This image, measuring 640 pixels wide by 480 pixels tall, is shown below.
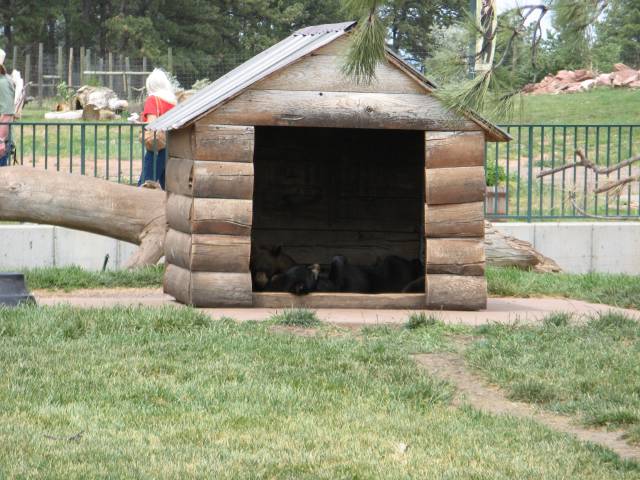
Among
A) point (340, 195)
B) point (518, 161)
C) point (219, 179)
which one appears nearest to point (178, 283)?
point (219, 179)

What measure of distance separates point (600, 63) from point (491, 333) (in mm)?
2194

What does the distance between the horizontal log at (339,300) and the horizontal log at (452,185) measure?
838 mm

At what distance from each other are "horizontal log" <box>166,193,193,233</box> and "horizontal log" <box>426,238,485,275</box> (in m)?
1.94

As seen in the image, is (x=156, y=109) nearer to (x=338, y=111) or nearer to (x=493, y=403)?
(x=338, y=111)

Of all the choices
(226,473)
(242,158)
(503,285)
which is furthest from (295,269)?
(226,473)

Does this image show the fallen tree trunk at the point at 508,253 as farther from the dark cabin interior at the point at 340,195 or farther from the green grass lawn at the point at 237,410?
the green grass lawn at the point at 237,410

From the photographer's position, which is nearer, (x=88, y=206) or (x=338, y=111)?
(x=338, y=111)

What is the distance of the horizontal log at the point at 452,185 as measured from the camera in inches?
366

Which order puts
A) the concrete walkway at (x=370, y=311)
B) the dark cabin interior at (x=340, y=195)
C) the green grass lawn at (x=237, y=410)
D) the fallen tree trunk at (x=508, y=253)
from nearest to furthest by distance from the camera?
the green grass lawn at (x=237, y=410), the concrete walkway at (x=370, y=311), the dark cabin interior at (x=340, y=195), the fallen tree trunk at (x=508, y=253)

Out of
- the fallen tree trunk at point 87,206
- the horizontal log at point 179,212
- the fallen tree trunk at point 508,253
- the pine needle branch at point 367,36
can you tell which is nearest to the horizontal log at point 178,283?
the horizontal log at point 179,212

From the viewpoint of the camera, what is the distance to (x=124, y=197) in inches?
451

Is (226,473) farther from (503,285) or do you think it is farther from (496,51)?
(503,285)

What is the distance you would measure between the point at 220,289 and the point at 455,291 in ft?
6.24

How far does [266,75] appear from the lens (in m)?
8.97
